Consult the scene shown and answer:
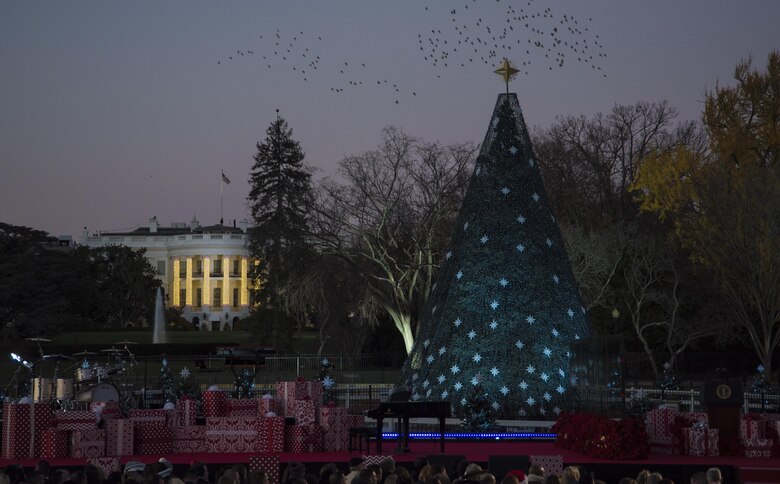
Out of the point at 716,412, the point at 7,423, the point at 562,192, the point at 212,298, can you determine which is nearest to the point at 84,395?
the point at 7,423

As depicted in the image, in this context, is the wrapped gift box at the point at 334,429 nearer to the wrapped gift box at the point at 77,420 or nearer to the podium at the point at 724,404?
the wrapped gift box at the point at 77,420

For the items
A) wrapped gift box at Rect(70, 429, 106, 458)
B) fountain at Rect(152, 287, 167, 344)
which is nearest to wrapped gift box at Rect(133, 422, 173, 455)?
wrapped gift box at Rect(70, 429, 106, 458)

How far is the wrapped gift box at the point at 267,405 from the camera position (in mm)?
23609

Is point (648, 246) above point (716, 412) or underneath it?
above

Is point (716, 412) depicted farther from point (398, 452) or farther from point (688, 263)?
point (688, 263)

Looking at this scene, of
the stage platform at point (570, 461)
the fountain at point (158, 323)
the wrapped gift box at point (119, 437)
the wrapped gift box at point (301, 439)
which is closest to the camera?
the stage platform at point (570, 461)

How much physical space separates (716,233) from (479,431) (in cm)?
2212

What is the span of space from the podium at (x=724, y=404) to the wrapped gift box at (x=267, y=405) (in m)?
7.99

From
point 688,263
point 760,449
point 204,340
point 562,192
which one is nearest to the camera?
point 760,449

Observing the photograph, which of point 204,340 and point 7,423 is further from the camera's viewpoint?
point 204,340

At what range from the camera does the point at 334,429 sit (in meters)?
22.9

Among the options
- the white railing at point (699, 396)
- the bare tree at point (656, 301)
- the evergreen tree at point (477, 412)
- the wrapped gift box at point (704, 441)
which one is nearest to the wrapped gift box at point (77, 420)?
the evergreen tree at point (477, 412)

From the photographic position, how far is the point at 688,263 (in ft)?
165

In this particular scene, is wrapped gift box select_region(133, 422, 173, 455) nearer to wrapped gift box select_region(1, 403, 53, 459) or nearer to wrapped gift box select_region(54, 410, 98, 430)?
wrapped gift box select_region(54, 410, 98, 430)
